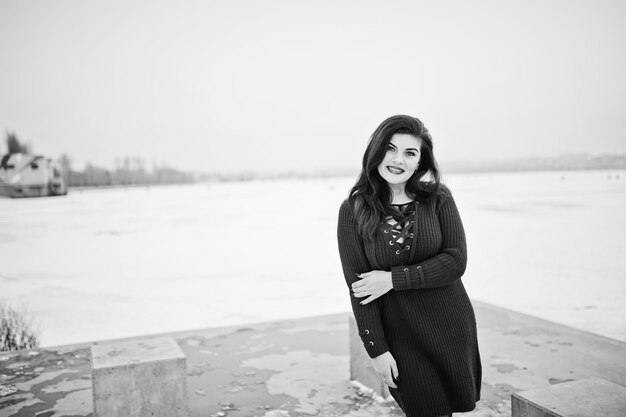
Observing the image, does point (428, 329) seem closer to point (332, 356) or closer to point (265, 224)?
point (332, 356)

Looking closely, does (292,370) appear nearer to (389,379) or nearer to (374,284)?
(389,379)

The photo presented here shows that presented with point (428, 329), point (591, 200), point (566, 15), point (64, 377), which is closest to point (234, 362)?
point (64, 377)

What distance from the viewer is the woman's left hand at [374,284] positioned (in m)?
1.65

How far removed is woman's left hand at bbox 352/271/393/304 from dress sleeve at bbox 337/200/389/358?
0.05m

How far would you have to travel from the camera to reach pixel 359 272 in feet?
5.63

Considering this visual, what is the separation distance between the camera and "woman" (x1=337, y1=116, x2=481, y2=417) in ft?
5.56

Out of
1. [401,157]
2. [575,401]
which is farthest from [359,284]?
[575,401]

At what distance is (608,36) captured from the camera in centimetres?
858

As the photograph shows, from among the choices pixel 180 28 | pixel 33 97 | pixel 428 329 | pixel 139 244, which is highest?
pixel 180 28

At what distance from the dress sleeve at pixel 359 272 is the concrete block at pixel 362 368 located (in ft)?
5.67

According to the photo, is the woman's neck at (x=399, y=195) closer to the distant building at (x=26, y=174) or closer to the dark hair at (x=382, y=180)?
the dark hair at (x=382, y=180)

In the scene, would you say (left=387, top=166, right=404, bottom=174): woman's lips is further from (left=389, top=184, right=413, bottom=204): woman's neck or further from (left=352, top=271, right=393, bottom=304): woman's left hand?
(left=352, top=271, right=393, bottom=304): woman's left hand

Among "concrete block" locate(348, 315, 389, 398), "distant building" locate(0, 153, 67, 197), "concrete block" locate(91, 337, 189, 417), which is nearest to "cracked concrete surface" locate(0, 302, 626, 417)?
"concrete block" locate(348, 315, 389, 398)

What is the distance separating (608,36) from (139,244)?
11.5 meters
